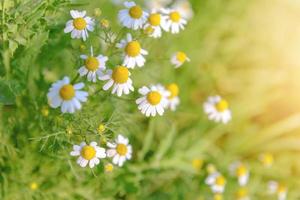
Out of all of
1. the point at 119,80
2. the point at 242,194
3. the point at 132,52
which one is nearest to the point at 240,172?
the point at 242,194

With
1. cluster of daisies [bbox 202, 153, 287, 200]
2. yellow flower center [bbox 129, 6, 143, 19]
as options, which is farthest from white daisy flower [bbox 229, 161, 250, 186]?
yellow flower center [bbox 129, 6, 143, 19]

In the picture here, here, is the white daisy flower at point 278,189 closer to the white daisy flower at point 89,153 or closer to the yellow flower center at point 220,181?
the yellow flower center at point 220,181

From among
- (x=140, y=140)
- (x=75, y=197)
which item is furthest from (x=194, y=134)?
(x=75, y=197)

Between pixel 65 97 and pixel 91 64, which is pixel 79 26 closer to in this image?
pixel 91 64

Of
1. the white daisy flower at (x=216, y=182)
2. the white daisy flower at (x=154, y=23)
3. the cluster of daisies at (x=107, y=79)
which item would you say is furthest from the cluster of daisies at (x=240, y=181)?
the white daisy flower at (x=154, y=23)

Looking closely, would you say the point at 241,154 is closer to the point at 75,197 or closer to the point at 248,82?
the point at 248,82

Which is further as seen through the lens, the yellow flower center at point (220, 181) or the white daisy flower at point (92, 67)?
the yellow flower center at point (220, 181)
